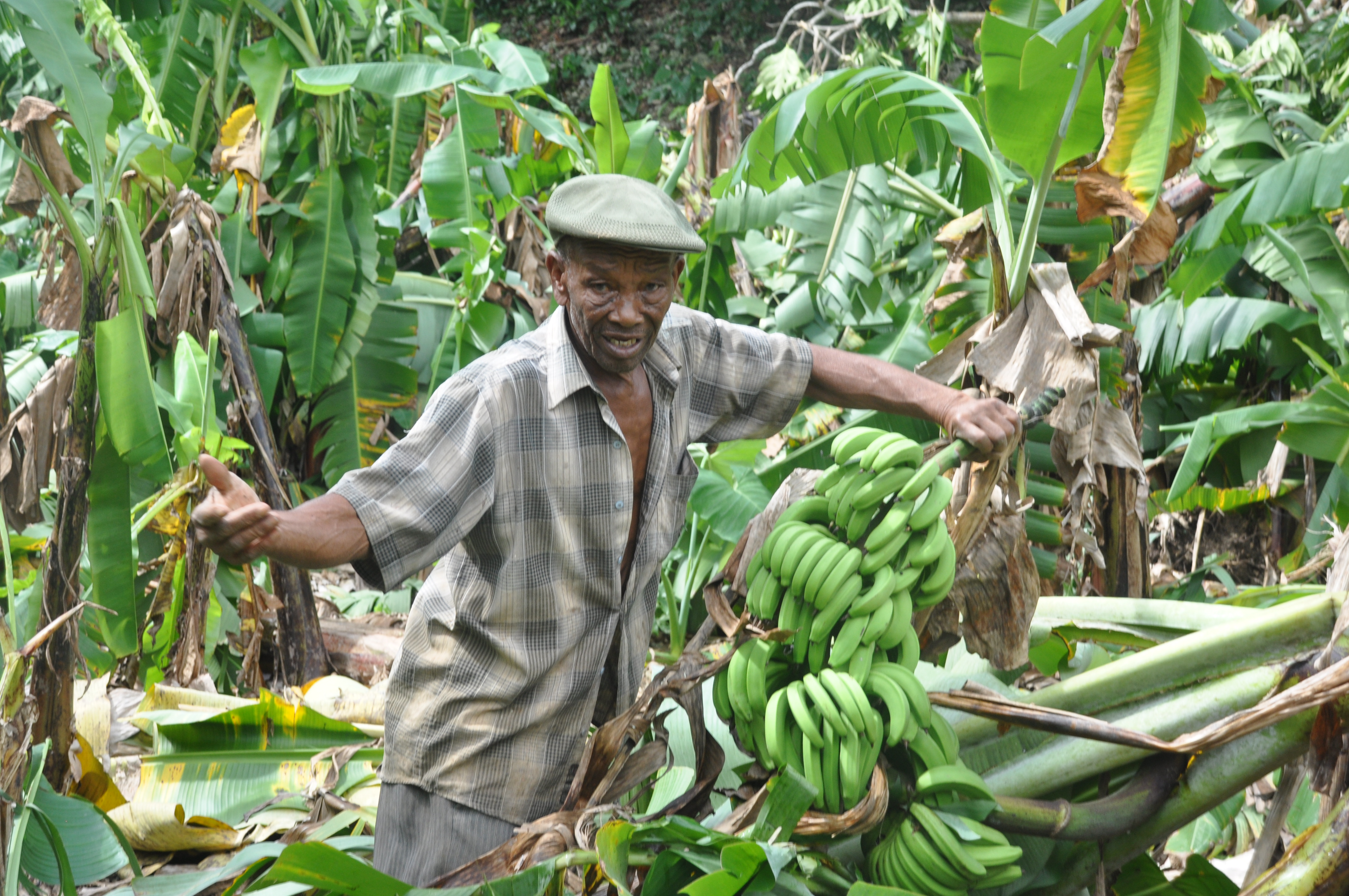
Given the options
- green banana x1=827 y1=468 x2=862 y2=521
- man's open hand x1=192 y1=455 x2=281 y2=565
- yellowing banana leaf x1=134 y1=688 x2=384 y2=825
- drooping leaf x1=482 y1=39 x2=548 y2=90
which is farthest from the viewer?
drooping leaf x1=482 y1=39 x2=548 y2=90

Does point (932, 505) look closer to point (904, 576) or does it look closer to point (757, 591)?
point (904, 576)

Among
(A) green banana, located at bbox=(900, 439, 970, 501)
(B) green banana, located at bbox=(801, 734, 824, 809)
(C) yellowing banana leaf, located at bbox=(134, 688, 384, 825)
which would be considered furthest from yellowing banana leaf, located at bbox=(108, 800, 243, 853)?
(A) green banana, located at bbox=(900, 439, 970, 501)

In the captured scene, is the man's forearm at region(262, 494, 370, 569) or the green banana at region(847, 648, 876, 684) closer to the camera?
the man's forearm at region(262, 494, 370, 569)

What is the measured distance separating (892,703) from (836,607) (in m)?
0.14

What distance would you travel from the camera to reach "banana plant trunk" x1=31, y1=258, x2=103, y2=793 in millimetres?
2037

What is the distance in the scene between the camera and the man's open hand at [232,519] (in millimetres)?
1153

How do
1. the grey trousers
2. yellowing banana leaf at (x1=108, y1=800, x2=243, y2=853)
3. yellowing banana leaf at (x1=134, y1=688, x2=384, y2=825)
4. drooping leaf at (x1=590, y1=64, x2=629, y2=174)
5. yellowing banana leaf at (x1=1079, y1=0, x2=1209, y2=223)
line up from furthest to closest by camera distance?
drooping leaf at (x1=590, y1=64, x2=629, y2=174) → yellowing banana leaf at (x1=134, y1=688, x2=384, y2=825) → yellowing banana leaf at (x1=108, y1=800, x2=243, y2=853) → yellowing banana leaf at (x1=1079, y1=0, x2=1209, y2=223) → the grey trousers

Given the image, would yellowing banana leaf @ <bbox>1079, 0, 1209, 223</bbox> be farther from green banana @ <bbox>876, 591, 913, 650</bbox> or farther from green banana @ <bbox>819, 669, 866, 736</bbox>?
green banana @ <bbox>819, 669, 866, 736</bbox>

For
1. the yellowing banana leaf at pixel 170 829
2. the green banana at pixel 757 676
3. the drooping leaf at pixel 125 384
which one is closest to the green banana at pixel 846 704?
the green banana at pixel 757 676

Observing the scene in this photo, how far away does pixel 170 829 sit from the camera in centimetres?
247

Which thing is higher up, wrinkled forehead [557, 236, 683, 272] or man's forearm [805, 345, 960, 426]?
wrinkled forehead [557, 236, 683, 272]

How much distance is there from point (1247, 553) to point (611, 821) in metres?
3.49

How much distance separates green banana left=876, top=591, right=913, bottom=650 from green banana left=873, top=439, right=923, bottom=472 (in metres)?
0.17

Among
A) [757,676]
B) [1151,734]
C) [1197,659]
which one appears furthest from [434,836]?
[1197,659]
